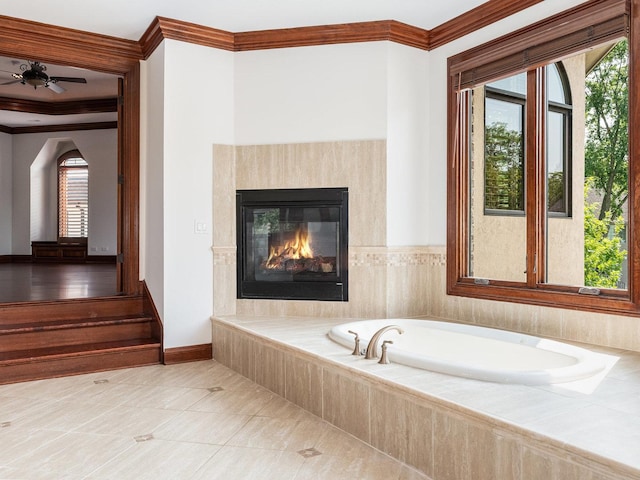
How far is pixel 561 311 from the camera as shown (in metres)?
3.50

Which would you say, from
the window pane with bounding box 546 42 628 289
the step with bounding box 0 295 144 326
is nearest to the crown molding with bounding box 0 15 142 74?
the step with bounding box 0 295 144 326

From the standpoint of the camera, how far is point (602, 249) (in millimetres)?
3395

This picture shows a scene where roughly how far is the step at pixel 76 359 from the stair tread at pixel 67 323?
0.16 metres

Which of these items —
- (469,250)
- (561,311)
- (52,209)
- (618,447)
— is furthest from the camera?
(52,209)

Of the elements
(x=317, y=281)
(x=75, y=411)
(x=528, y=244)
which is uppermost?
(x=528, y=244)

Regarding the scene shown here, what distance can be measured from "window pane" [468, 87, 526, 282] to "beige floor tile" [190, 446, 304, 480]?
2259mm

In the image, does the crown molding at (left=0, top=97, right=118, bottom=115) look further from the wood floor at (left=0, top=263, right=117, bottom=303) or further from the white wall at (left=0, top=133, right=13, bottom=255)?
the wood floor at (left=0, top=263, right=117, bottom=303)

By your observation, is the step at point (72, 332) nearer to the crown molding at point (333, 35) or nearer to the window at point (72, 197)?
the crown molding at point (333, 35)

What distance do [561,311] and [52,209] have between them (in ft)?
31.4

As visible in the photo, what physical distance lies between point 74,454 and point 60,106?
6814 millimetres

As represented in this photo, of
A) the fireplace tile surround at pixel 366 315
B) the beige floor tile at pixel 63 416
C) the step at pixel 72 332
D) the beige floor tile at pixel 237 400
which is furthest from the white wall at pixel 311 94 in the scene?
the beige floor tile at pixel 63 416

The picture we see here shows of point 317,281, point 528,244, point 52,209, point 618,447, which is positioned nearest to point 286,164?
point 317,281

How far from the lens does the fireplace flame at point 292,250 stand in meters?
4.57

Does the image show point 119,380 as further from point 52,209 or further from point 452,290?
point 52,209
